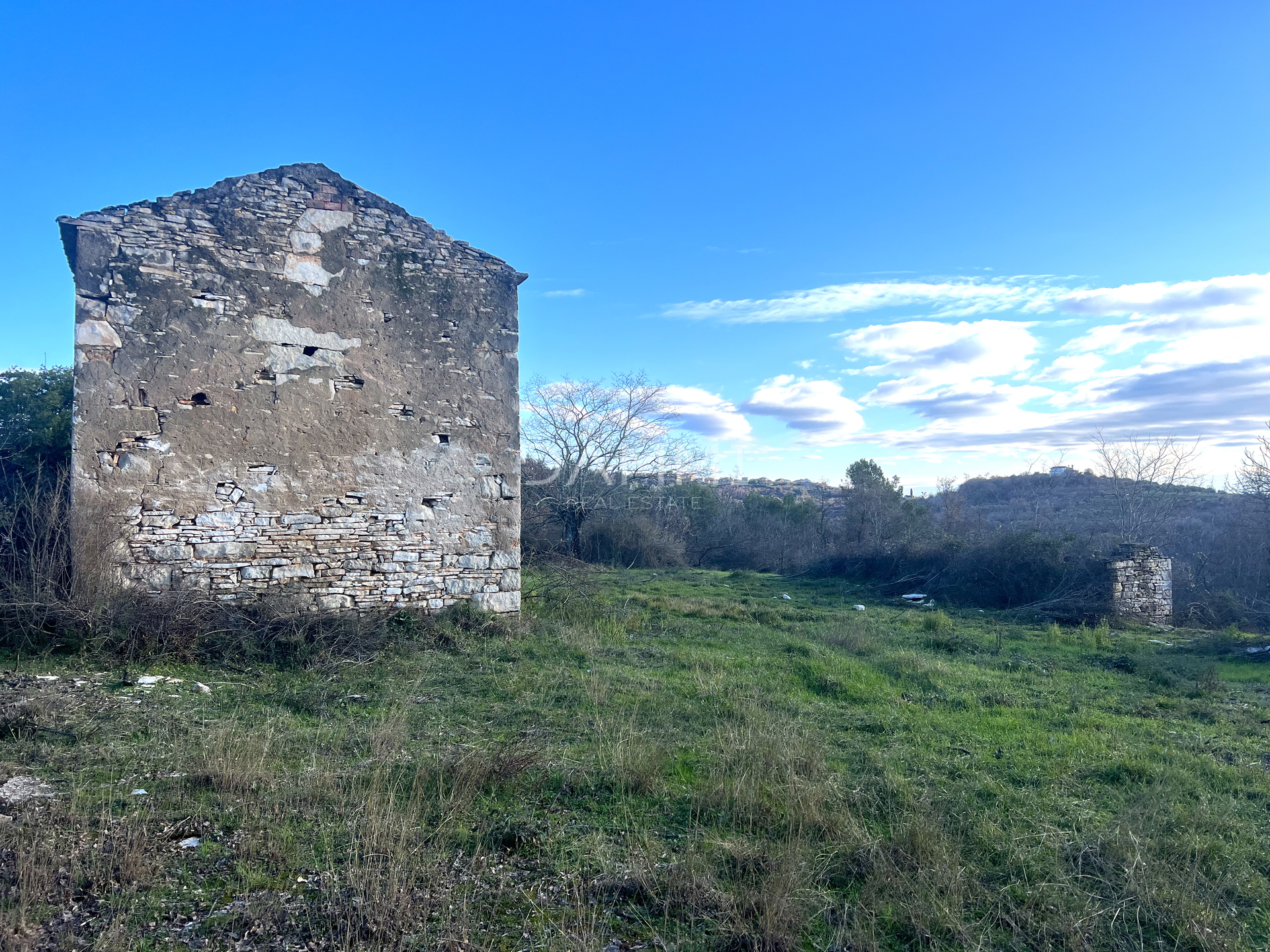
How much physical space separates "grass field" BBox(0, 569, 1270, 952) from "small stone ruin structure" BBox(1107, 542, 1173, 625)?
8451 millimetres

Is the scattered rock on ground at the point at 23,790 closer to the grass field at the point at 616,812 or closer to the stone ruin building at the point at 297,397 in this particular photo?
the grass field at the point at 616,812

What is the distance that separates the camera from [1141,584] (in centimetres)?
1548

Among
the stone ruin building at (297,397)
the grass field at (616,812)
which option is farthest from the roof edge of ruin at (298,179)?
the grass field at (616,812)

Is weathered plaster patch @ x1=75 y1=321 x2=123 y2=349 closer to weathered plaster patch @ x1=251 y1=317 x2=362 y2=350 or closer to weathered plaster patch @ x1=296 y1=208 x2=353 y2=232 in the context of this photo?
weathered plaster patch @ x1=251 y1=317 x2=362 y2=350

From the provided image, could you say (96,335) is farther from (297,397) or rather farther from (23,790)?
(23,790)

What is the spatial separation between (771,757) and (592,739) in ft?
4.57

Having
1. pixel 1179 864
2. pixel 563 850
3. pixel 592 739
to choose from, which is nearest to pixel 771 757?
pixel 592 739

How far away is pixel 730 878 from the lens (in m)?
3.42

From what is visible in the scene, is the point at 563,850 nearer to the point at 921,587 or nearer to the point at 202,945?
the point at 202,945

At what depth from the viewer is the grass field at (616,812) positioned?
302cm

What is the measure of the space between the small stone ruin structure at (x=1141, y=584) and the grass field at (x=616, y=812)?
27.7ft

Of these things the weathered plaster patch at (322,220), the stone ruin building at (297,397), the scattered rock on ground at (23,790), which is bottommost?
the scattered rock on ground at (23,790)

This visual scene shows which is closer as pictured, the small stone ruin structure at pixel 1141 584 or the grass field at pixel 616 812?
the grass field at pixel 616 812

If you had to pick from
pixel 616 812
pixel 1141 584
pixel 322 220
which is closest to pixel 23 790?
pixel 616 812
